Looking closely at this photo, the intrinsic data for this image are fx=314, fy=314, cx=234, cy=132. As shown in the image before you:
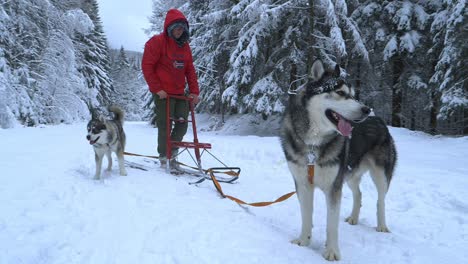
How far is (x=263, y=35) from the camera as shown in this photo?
40.0 feet

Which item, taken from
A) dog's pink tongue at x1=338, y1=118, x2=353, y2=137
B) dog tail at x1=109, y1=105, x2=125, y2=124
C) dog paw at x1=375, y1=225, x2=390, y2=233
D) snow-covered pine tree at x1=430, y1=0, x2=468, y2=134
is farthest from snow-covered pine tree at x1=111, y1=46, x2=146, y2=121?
dog's pink tongue at x1=338, y1=118, x2=353, y2=137

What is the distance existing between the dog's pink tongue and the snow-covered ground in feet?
3.54

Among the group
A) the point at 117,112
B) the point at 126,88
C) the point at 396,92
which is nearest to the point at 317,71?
the point at 117,112

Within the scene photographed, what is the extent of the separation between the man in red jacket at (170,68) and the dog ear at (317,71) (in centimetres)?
320

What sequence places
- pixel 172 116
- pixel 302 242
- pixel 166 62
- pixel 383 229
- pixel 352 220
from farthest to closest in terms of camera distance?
pixel 172 116 → pixel 166 62 → pixel 352 220 → pixel 383 229 → pixel 302 242

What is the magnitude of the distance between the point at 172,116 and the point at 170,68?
873 mm

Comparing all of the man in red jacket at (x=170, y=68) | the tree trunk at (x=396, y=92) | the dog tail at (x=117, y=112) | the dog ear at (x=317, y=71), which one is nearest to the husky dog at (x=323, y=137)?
the dog ear at (x=317, y=71)

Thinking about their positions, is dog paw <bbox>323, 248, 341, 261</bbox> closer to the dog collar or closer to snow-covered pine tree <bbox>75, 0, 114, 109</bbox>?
the dog collar

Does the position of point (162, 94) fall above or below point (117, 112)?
above

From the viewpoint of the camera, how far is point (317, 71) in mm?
2756

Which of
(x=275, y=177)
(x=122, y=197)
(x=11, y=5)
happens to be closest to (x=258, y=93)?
(x=275, y=177)

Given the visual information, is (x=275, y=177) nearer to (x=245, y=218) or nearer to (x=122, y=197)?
(x=245, y=218)

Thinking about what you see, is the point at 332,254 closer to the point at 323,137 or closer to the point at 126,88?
the point at 323,137

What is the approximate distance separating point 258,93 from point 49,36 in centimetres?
1459
